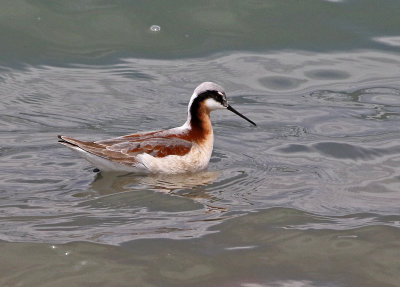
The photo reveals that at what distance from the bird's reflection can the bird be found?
9 cm

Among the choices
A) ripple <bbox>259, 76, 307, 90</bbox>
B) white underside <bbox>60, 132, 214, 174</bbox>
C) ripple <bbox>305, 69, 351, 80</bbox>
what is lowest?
white underside <bbox>60, 132, 214, 174</bbox>

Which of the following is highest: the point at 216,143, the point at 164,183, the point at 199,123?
the point at 199,123

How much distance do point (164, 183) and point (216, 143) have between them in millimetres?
1731

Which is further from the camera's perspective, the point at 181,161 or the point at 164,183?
the point at 181,161

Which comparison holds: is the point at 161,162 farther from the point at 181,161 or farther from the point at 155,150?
the point at 181,161

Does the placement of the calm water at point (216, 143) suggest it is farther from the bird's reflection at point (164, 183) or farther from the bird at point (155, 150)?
the bird at point (155, 150)

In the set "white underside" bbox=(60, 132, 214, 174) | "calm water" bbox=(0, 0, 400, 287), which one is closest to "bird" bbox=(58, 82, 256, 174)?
"white underside" bbox=(60, 132, 214, 174)

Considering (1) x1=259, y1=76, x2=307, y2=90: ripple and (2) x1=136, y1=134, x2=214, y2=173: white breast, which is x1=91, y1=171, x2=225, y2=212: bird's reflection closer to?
(2) x1=136, y1=134, x2=214, y2=173: white breast

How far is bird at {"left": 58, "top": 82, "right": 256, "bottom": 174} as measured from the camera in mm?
9742

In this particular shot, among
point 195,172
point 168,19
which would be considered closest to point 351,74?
point 168,19

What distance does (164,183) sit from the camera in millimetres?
9625

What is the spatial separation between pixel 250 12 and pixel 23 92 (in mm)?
4583

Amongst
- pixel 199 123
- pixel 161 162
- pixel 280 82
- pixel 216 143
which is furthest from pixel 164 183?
pixel 280 82

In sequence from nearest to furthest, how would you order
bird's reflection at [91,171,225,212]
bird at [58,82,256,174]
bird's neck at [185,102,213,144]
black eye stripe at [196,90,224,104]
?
bird's reflection at [91,171,225,212] < bird at [58,82,256,174] < bird's neck at [185,102,213,144] < black eye stripe at [196,90,224,104]
